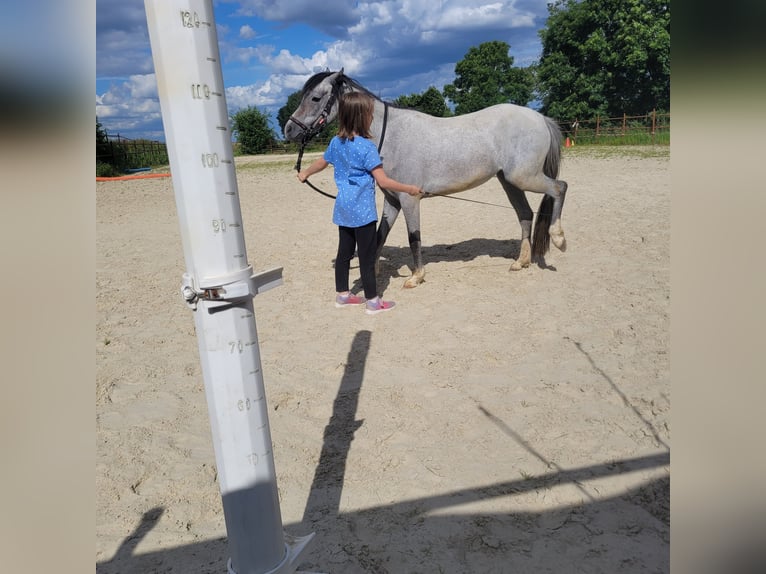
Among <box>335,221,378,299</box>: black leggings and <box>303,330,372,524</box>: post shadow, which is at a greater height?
<box>335,221,378,299</box>: black leggings

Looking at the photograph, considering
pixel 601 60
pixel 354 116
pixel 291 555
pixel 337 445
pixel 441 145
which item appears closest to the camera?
pixel 291 555

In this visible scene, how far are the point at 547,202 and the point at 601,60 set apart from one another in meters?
33.5

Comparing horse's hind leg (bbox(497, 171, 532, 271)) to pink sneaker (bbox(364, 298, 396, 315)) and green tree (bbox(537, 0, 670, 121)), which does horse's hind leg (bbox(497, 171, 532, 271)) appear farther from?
green tree (bbox(537, 0, 670, 121))

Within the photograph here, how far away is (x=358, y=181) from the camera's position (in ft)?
14.7

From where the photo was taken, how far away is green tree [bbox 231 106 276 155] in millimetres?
40844

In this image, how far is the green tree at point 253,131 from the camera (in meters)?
40.8

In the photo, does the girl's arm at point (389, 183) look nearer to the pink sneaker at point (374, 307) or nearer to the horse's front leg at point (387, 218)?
the pink sneaker at point (374, 307)

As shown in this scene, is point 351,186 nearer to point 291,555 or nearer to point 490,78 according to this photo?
point 291,555

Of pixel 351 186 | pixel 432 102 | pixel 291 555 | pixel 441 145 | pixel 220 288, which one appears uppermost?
pixel 432 102

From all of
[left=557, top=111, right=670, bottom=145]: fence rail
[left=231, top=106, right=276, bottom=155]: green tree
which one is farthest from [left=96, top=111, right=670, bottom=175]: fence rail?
[left=231, top=106, right=276, bottom=155]: green tree

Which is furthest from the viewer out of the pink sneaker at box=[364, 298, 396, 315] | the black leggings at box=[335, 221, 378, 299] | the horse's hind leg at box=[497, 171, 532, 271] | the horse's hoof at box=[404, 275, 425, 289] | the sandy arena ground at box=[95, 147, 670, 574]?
the horse's hind leg at box=[497, 171, 532, 271]

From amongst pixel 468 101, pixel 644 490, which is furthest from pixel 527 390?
pixel 468 101

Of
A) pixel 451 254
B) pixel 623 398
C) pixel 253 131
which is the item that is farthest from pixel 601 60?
pixel 623 398
